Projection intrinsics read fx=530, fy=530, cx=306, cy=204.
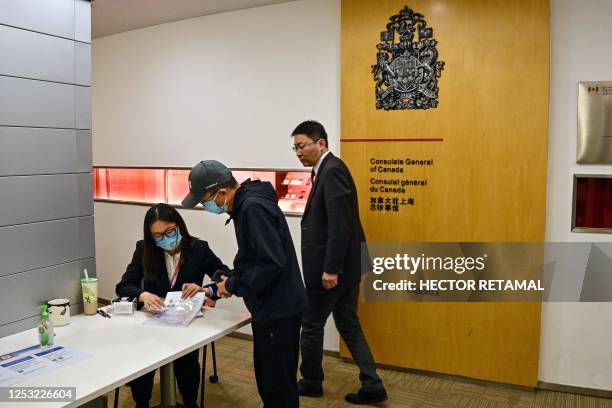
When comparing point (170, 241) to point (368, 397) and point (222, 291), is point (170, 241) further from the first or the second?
point (368, 397)

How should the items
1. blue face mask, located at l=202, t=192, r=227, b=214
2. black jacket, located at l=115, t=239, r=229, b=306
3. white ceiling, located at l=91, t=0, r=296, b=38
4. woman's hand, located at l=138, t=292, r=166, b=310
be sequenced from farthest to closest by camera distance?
1. white ceiling, located at l=91, t=0, r=296, b=38
2. black jacket, located at l=115, t=239, r=229, b=306
3. woman's hand, located at l=138, t=292, r=166, b=310
4. blue face mask, located at l=202, t=192, r=227, b=214

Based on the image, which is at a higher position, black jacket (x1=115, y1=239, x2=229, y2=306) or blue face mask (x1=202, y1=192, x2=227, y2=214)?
blue face mask (x1=202, y1=192, x2=227, y2=214)

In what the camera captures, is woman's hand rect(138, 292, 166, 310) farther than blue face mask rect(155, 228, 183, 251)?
No

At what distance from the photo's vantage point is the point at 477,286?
354cm

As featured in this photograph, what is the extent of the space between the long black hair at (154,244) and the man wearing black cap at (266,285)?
1.09 ft

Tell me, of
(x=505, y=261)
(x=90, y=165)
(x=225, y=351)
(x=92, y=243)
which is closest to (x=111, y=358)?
(x=92, y=243)

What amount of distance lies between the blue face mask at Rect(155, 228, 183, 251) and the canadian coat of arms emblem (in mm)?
1732

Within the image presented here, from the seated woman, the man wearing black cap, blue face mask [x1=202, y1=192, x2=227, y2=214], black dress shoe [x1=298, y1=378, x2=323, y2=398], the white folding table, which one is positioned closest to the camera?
the white folding table

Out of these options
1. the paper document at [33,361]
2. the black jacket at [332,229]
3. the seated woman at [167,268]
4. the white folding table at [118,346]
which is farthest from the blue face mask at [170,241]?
the black jacket at [332,229]

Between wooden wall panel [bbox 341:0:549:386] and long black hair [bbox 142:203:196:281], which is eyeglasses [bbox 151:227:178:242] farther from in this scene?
wooden wall panel [bbox 341:0:549:386]

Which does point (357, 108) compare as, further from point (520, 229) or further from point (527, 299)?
point (527, 299)

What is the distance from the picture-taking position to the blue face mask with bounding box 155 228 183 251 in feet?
8.98

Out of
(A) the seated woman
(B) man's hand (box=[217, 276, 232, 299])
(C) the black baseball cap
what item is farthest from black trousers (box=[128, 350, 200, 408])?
(C) the black baseball cap

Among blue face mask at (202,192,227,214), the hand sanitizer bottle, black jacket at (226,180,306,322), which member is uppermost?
blue face mask at (202,192,227,214)
